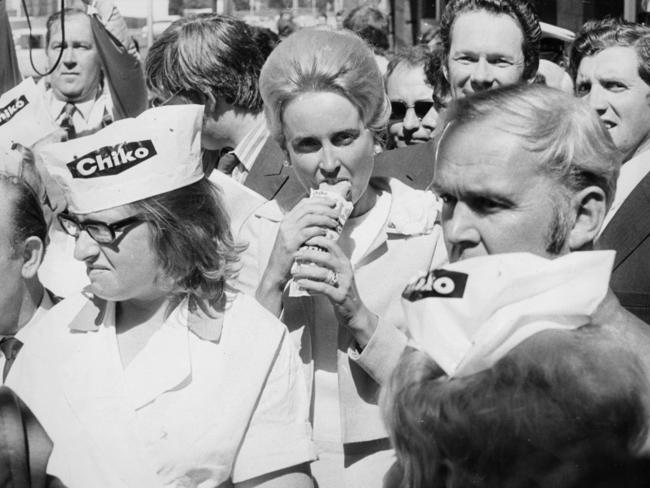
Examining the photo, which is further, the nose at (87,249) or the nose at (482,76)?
the nose at (482,76)

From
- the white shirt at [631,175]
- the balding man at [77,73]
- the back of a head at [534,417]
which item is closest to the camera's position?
the back of a head at [534,417]

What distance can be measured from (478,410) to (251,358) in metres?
1.04

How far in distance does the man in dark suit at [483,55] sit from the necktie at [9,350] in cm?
143

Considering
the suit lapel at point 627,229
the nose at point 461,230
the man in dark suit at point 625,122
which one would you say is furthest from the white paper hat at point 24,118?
the nose at point 461,230

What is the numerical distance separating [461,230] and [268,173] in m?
1.86

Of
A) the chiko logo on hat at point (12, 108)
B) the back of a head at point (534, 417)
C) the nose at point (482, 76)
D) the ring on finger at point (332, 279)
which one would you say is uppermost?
the back of a head at point (534, 417)

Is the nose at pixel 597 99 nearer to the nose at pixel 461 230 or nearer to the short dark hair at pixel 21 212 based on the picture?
the nose at pixel 461 230

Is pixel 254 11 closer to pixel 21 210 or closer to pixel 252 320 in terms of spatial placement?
pixel 21 210

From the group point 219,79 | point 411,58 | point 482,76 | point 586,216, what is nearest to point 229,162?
point 219,79

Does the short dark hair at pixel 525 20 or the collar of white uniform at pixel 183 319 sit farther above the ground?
the short dark hair at pixel 525 20

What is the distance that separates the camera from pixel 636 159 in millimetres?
3883

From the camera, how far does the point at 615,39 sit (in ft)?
13.8

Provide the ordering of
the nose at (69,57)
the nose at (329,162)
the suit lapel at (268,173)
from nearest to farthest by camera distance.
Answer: the nose at (329,162) < the suit lapel at (268,173) < the nose at (69,57)

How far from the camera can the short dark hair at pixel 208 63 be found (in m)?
4.25
